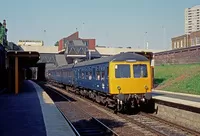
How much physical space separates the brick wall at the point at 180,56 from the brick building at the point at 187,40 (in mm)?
25639

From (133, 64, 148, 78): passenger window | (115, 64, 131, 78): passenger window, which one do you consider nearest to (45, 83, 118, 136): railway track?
(115, 64, 131, 78): passenger window

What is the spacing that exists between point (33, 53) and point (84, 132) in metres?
17.8

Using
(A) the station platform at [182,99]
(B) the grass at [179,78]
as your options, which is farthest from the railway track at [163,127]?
(B) the grass at [179,78]

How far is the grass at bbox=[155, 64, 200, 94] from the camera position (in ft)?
99.3

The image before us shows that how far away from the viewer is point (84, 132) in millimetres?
13633

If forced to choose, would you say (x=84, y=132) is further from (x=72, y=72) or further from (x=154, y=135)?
(x=72, y=72)

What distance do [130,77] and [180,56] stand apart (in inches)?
1062

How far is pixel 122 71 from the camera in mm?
18547

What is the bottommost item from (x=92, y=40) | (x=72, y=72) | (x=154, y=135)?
(x=154, y=135)

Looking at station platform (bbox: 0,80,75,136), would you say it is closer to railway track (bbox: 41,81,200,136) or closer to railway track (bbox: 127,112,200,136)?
railway track (bbox: 41,81,200,136)

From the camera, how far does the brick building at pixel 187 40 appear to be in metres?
76.8

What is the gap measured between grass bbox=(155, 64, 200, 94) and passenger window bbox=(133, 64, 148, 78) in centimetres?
981

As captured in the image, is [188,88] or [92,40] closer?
[188,88]

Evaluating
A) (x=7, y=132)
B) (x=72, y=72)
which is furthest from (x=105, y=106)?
(x=72, y=72)
